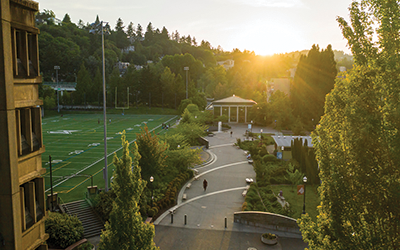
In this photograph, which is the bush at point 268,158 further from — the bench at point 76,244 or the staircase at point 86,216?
the bench at point 76,244

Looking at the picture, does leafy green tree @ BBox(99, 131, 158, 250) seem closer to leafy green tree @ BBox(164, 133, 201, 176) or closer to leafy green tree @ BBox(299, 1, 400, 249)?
Answer: leafy green tree @ BBox(299, 1, 400, 249)

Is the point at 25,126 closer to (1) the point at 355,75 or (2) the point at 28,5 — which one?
(2) the point at 28,5

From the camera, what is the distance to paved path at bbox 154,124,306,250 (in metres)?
17.5

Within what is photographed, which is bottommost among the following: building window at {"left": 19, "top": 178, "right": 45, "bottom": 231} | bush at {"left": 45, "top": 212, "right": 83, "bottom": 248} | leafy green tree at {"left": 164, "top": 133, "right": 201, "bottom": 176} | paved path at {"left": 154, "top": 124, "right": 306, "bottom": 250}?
paved path at {"left": 154, "top": 124, "right": 306, "bottom": 250}

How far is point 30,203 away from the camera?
6.86 meters

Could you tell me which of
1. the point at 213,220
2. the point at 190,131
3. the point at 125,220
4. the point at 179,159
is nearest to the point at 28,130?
the point at 125,220

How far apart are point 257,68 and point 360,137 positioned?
132 meters

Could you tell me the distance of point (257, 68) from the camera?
134125 mm

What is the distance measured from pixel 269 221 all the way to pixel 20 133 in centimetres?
1664

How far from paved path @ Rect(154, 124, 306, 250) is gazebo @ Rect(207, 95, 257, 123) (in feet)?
115

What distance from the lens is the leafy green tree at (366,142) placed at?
6562 mm

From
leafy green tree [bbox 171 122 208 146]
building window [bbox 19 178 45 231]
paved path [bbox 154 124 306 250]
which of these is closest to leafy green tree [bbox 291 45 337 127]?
leafy green tree [bbox 171 122 208 146]

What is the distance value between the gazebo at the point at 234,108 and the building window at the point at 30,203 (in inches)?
2435

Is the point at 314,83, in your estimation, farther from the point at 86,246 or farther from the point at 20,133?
the point at 20,133
